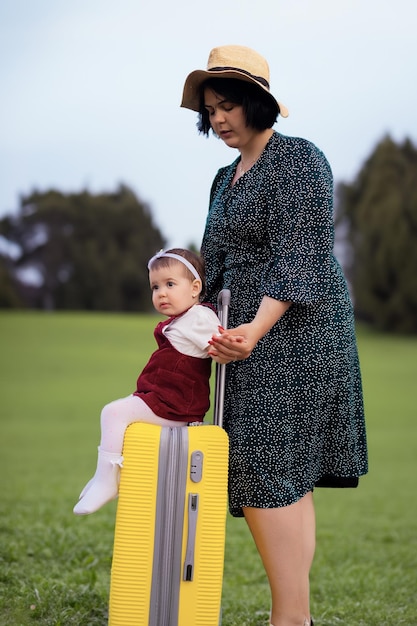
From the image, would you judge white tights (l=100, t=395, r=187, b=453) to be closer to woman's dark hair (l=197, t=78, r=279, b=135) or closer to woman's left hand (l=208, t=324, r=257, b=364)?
woman's left hand (l=208, t=324, r=257, b=364)

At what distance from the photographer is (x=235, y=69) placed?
97.0 inches

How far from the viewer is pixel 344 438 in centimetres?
261

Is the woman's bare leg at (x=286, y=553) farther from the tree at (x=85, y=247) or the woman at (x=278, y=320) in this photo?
the tree at (x=85, y=247)

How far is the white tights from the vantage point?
231cm

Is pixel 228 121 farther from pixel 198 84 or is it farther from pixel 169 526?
pixel 169 526

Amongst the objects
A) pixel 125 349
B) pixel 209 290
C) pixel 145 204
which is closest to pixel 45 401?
pixel 125 349

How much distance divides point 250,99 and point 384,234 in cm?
2333

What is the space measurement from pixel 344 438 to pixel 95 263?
21.4m

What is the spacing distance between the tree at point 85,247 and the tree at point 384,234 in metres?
5.83

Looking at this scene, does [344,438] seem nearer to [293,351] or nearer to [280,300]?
[293,351]

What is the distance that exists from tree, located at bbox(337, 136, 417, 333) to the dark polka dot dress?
75.3 feet

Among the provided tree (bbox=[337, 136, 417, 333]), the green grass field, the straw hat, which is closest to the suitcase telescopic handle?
the straw hat

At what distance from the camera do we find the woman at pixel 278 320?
2.45 m

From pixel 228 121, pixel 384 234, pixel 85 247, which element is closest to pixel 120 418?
Answer: pixel 228 121
